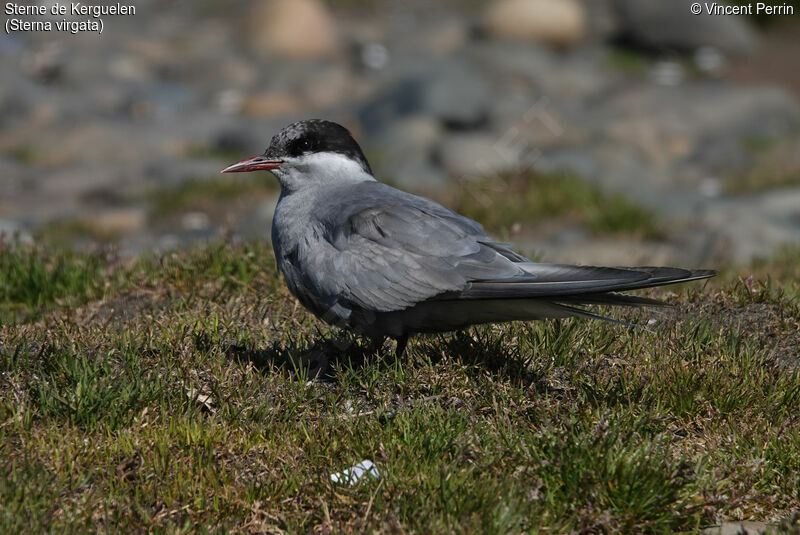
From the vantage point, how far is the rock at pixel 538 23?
67.6 feet

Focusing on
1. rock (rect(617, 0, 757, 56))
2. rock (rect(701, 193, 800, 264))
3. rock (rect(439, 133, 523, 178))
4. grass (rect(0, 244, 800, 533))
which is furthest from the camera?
rock (rect(617, 0, 757, 56))

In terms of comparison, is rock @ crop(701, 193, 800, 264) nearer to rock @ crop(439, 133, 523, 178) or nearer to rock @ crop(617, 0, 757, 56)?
rock @ crop(439, 133, 523, 178)

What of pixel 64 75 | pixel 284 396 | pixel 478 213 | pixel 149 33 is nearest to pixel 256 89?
pixel 64 75

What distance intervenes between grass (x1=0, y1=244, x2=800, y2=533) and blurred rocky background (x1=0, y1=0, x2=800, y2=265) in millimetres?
2309

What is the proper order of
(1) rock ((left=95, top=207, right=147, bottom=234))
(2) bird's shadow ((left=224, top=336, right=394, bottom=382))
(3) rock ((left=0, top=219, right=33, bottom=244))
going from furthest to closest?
(1) rock ((left=95, top=207, right=147, bottom=234)), (3) rock ((left=0, top=219, right=33, bottom=244)), (2) bird's shadow ((left=224, top=336, right=394, bottom=382))

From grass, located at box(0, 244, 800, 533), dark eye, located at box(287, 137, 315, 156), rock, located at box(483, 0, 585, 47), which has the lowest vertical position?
grass, located at box(0, 244, 800, 533)

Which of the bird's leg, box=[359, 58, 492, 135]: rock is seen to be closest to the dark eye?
the bird's leg

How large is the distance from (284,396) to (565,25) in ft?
56.7

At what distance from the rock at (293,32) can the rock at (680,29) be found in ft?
19.6

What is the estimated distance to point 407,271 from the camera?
15.3 feet

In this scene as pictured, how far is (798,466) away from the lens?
4.16 meters

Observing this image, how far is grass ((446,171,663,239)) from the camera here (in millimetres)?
10758

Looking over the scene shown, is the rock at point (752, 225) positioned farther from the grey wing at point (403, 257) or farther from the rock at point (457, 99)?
the grey wing at point (403, 257)

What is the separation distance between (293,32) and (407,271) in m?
16.9
